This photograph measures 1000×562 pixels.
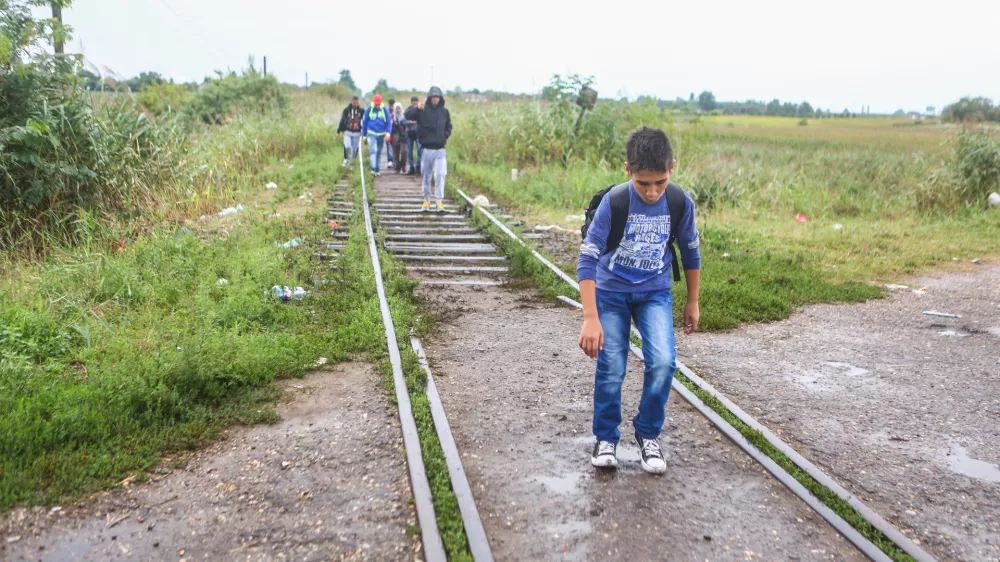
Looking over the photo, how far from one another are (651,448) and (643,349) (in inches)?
20.7

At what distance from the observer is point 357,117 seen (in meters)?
17.2

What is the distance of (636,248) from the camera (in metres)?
3.52

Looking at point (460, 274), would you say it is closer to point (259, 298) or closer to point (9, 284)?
point (259, 298)

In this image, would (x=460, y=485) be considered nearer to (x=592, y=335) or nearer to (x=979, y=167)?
(x=592, y=335)

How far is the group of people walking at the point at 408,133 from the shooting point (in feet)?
38.5

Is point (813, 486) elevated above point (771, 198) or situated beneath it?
situated beneath

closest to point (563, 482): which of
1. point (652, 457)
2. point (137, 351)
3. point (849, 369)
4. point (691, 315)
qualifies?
point (652, 457)

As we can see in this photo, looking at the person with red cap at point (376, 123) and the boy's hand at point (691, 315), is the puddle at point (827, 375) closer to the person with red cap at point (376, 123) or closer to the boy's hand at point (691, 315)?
the boy's hand at point (691, 315)

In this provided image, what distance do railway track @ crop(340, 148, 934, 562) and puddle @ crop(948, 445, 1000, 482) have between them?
854mm

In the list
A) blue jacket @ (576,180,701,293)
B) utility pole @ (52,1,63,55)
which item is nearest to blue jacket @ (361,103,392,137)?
utility pole @ (52,1,63,55)

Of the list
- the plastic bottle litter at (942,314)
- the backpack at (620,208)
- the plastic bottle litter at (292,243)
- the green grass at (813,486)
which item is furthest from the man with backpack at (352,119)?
the backpack at (620,208)

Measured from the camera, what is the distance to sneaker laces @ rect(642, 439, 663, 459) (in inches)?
147

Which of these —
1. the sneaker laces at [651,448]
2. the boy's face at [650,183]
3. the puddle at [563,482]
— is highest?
the boy's face at [650,183]

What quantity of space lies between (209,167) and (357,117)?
19.3 ft
